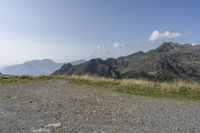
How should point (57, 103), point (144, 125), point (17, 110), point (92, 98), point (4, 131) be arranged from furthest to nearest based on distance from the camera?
1. point (92, 98)
2. point (57, 103)
3. point (17, 110)
4. point (144, 125)
5. point (4, 131)

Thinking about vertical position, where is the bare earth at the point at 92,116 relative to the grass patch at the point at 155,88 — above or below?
below

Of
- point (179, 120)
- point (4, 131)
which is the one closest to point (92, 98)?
point (179, 120)

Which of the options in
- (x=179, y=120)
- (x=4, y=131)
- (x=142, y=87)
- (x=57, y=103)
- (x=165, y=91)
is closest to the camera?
(x=4, y=131)

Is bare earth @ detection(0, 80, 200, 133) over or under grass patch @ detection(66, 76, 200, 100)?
under

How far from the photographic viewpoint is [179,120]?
11.2 metres

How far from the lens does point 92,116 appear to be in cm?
1142

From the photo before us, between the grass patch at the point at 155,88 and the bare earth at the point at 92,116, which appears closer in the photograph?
the bare earth at the point at 92,116

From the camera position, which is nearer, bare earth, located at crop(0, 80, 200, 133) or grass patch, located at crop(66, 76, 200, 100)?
bare earth, located at crop(0, 80, 200, 133)

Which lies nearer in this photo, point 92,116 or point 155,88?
point 92,116

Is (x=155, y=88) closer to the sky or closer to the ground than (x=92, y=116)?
closer to the sky

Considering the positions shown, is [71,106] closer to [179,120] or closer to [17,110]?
[17,110]

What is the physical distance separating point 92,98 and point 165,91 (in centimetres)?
773

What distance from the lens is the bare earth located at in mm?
9617

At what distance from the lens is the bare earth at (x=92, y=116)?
9.62 metres
